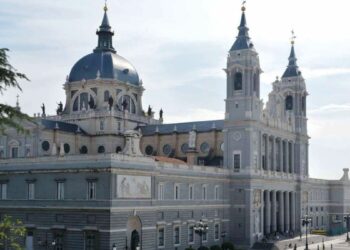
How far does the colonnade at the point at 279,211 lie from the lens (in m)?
91.5

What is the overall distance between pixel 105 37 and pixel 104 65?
256 inches

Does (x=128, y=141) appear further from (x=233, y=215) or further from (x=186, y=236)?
(x=233, y=215)

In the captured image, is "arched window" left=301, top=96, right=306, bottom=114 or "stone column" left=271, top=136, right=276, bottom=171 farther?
"arched window" left=301, top=96, right=306, bottom=114

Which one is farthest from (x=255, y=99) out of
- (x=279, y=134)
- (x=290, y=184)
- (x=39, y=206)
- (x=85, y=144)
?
(x=39, y=206)

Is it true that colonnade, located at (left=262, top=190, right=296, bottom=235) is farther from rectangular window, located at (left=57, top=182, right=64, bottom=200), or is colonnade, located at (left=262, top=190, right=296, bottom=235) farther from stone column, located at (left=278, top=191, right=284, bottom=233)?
rectangular window, located at (left=57, top=182, right=64, bottom=200)

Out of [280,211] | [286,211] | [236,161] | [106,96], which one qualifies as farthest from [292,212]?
[106,96]

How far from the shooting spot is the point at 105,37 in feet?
340

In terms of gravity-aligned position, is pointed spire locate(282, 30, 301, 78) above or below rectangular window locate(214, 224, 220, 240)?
above

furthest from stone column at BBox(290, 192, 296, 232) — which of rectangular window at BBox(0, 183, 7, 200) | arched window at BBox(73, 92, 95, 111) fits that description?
rectangular window at BBox(0, 183, 7, 200)

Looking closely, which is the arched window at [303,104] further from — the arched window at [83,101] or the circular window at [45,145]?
the circular window at [45,145]

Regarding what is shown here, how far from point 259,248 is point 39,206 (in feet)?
104

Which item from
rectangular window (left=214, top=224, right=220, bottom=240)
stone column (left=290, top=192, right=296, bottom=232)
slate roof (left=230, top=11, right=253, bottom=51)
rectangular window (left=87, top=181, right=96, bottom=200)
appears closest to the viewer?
rectangular window (left=87, top=181, right=96, bottom=200)

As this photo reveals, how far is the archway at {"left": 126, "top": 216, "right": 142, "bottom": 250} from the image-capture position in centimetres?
6444

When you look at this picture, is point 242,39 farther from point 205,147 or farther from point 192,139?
point 205,147
